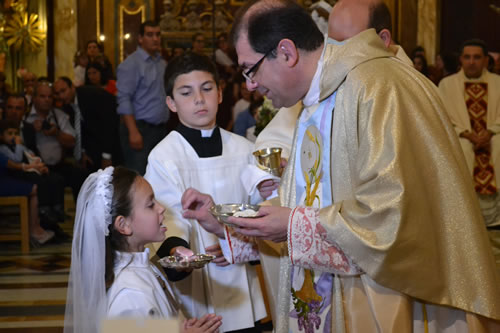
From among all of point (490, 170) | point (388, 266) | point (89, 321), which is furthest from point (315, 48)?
point (490, 170)

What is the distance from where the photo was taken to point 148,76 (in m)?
8.19

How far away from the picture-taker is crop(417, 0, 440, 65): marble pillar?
590 inches

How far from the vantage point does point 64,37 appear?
15.2 m

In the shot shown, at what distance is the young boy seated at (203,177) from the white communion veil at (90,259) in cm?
48

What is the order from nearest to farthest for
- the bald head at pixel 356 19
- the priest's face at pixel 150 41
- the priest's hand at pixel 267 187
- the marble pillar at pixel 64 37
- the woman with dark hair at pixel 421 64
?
the priest's hand at pixel 267 187, the bald head at pixel 356 19, the priest's face at pixel 150 41, the woman with dark hair at pixel 421 64, the marble pillar at pixel 64 37

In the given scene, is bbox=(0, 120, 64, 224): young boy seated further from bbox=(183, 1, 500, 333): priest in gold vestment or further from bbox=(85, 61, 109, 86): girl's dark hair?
bbox=(183, 1, 500, 333): priest in gold vestment

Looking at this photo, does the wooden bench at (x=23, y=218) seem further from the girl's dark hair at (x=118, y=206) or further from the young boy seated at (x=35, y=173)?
the girl's dark hair at (x=118, y=206)

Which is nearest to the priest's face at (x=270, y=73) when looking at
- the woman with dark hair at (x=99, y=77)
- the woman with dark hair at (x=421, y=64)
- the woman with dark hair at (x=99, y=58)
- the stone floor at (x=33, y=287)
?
the stone floor at (x=33, y=287)

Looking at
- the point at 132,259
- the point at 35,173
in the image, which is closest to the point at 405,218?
the point at 132,259

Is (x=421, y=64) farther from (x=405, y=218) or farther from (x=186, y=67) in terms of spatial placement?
(x=405, y=218)

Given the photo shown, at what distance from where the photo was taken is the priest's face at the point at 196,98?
3.53m

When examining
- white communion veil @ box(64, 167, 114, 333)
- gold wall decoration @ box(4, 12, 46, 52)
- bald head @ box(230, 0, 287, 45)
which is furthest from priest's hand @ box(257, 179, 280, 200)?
gold wall decoration @ box(4, 12, 46, 52)

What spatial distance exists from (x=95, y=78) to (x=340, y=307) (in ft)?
29.7

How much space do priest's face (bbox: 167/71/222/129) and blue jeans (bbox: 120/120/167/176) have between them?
431cm
